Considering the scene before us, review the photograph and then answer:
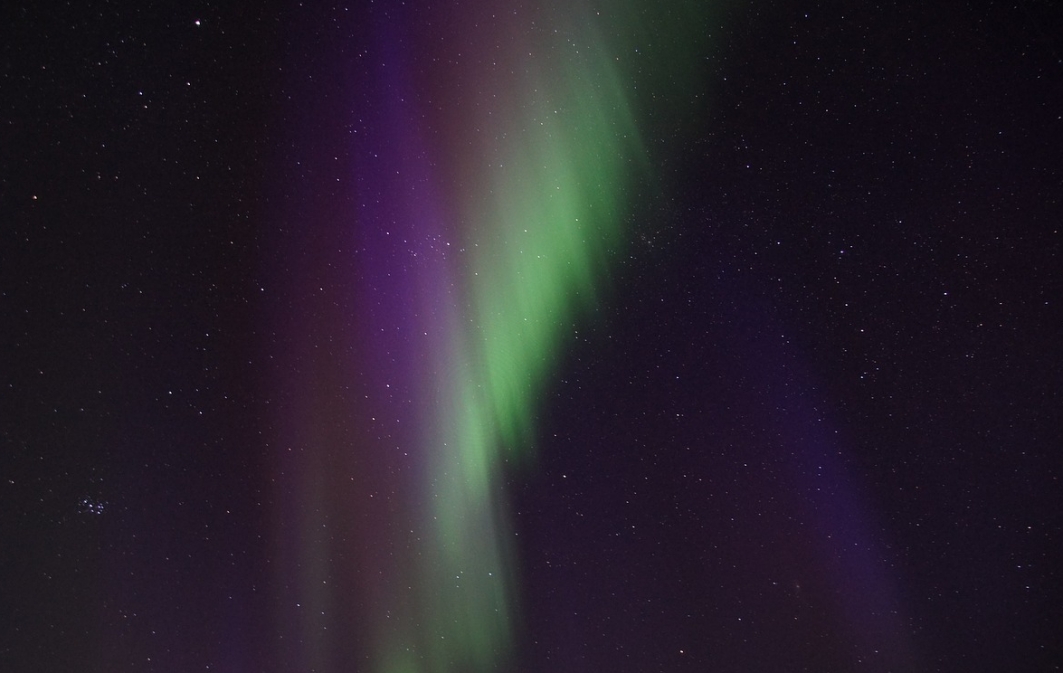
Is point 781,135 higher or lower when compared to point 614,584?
higher

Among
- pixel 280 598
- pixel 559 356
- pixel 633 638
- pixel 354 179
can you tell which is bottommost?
pixel 633 638

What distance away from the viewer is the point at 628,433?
0.75m

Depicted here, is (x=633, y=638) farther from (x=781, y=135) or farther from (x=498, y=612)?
(x=781, y=135)

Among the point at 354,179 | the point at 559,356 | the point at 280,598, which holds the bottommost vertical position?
the point at 280,598

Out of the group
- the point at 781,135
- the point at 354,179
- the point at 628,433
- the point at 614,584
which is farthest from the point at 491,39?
the point at 614,584

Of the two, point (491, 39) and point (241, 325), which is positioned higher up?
point (491, 39)

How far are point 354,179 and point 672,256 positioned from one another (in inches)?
13.5

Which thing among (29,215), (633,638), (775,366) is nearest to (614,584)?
(633,638)

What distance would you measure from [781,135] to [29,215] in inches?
30.6

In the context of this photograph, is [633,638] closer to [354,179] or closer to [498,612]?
[498,612]

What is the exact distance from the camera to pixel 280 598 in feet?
2.49

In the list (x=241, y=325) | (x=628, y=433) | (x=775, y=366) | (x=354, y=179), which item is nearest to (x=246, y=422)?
(x=241, y=325)

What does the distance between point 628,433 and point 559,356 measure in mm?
108

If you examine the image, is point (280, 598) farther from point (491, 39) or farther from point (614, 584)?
point (491, 39)
